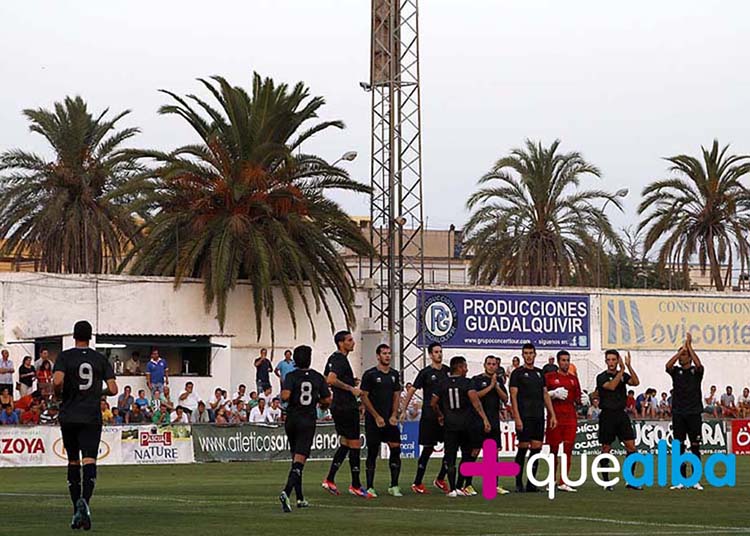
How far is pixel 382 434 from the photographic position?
21.0m

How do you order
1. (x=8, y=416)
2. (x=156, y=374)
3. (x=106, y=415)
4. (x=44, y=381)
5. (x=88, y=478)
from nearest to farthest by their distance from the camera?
1. (x=88, y=478)
2. (x=8, y=416)
3. (x=106, y=415)
4. (x=44, y=381)
5. (x=156, y=374)

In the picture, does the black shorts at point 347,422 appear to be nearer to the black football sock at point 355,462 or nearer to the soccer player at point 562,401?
the black football sock at point 355,462

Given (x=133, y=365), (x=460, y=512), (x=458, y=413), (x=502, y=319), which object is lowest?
(x=460, y=512)

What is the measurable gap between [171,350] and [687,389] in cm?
2285

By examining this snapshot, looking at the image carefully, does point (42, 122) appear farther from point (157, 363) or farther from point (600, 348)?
point (600, 348)

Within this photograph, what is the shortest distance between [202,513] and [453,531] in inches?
147

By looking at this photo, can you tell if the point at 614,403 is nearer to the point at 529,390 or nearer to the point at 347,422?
the point at 529,390

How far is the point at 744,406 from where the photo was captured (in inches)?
1837

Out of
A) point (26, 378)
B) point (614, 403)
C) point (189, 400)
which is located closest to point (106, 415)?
point (26, 378)

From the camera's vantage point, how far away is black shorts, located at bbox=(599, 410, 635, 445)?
22.6 m

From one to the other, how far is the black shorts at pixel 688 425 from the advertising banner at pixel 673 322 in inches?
1054

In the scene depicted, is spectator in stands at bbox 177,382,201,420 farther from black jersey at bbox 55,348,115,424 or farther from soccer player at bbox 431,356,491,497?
black jersey at bbox 55,348,115,424

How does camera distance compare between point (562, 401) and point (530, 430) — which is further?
point (562, 401)

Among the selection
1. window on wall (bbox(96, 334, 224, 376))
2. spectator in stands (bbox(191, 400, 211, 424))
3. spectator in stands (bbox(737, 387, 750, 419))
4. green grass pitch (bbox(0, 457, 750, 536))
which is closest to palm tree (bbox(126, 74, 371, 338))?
window on wall (bbox(96, 334, 224, 376))
